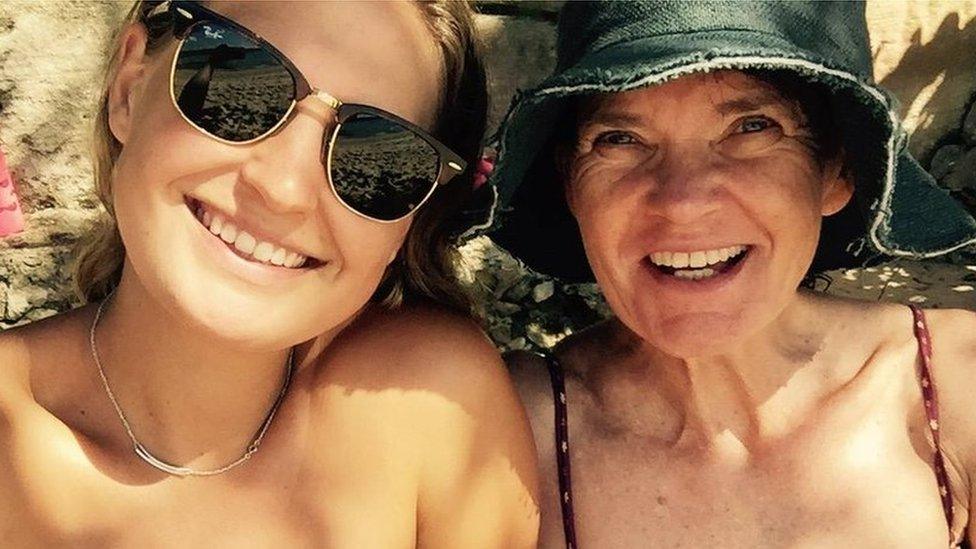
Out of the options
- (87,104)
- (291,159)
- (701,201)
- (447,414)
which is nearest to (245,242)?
(291,159)

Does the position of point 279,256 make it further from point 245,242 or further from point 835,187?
point 835,187

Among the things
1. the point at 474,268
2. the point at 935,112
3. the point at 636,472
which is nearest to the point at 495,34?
the point at 474,268

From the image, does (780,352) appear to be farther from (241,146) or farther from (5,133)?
(5,133)

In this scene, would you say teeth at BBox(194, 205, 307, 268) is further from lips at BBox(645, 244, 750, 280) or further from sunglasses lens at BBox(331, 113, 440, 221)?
lips at BBox(645, 244, 750, 280)

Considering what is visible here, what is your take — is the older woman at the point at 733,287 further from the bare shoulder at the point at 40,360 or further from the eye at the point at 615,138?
the bare shoulder at the point at 40,360

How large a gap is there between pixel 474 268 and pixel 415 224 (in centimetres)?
151

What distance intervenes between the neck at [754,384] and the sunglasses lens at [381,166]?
77cm

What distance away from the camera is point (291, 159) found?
1.82 metres

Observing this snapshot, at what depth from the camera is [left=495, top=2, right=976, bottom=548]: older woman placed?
1916mm

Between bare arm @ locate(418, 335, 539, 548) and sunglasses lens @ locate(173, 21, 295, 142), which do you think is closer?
sunglasses lens @ locate(173, 21, 295, 142)

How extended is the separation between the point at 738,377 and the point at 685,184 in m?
0.61

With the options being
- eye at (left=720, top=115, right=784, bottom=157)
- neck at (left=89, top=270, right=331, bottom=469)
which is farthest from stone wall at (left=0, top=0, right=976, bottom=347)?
eye at (left=720, top=115, right=784, bottom=157)

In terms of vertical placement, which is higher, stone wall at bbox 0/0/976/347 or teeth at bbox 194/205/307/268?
teeth at bbox 194/205/307/268

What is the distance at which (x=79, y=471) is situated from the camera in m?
2.18
